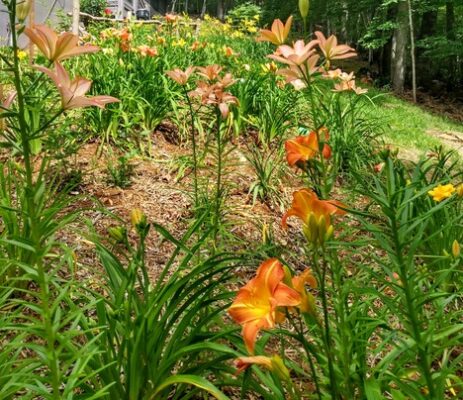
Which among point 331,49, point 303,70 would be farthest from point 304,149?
point 331,49

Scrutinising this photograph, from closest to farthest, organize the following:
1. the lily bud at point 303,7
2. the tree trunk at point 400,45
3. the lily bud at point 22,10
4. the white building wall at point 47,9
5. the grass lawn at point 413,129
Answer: the lily bud at point 22,10 < the lily bud at point 303,7 < the grass lawn at point 413,129 < the tree trunk at point 400,45 < the white building wall at point 47,9

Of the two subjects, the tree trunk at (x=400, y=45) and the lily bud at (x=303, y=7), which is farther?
the tree trunk at (x=400, y=45)

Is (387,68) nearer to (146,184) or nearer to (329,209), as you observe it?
(146,184)

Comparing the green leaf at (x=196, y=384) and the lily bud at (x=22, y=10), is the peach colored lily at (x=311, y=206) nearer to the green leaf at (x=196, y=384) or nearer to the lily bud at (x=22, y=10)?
the green leaf at (x=196, y=384)

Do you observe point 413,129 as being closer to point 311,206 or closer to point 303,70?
point 303,70

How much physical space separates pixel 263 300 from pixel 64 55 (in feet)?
1.99

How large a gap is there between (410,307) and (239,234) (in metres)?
1.78

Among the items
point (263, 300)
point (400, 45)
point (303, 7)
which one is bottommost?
point (263, 300)

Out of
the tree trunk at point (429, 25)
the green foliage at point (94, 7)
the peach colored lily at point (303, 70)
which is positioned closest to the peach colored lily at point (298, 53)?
the peach colored lily at point (303, 70)

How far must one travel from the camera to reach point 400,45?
436 inches

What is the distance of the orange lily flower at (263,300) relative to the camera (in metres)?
0.79

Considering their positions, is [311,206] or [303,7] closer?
[311,206]

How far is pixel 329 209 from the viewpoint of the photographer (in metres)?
0.89

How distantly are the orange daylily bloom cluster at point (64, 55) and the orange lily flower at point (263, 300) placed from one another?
42 centimetres
